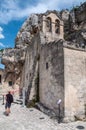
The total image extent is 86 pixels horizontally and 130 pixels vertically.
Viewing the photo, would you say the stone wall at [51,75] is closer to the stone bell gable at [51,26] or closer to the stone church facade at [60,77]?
the stone church facade at [60,77]

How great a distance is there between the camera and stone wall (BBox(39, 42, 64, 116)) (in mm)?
11836

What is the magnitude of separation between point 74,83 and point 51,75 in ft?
7.45

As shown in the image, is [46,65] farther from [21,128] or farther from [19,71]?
[19,71]

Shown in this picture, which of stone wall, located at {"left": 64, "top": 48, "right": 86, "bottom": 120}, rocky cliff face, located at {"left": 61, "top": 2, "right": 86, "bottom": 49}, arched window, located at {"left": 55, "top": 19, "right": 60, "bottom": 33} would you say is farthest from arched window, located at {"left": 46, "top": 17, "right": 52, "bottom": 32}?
rocky cliff face, located at {"left": 61, "top": 2, "right": 86, "bottom": 49}

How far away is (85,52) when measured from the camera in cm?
1260

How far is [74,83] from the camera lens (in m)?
11.6

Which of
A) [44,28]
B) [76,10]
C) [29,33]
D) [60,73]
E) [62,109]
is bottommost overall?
[62,109]

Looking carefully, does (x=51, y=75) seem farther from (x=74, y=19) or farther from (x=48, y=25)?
(x=74, y=19)

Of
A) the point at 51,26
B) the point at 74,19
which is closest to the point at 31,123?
the point at 51,26

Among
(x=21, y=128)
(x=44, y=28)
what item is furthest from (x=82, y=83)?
(x=44, y=28)

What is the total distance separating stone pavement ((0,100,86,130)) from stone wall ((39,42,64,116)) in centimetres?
112

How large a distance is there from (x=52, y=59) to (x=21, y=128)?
5864mm

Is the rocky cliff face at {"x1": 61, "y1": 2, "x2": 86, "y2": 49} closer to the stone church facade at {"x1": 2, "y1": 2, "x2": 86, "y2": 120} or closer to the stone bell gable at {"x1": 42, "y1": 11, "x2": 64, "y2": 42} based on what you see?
the stone bell gable at {"x1": 42, "y1": 11, "x2": 64, "y2": 42}

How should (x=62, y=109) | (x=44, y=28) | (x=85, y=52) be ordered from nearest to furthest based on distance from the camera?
(x=62, y=109) < (x=85, y=52) < (x=44, y=28)
